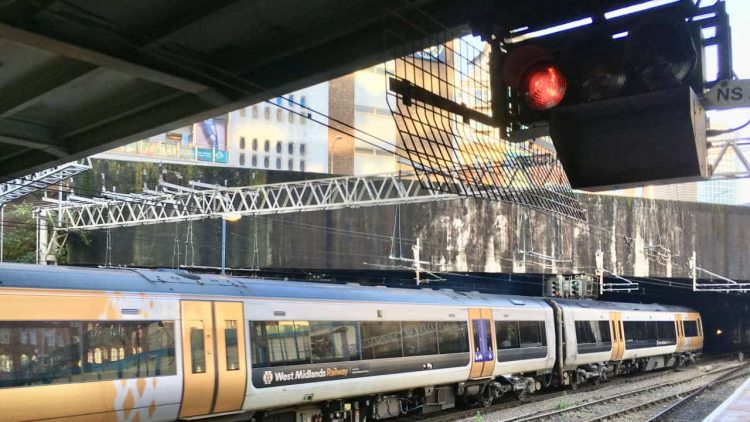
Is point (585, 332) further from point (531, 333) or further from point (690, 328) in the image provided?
point (690, 328)

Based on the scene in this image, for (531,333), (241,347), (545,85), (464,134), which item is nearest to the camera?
(545,85)

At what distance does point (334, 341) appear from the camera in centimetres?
1120

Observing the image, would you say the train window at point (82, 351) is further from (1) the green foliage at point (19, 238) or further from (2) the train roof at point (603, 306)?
(1) the green foliage at point (19, 238)

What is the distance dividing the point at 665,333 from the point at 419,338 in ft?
59.0

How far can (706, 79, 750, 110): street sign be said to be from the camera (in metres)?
3.35

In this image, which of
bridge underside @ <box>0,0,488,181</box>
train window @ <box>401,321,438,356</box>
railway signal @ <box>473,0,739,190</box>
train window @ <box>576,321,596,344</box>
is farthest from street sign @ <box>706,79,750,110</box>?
train window @ <box>576,321,596,344</box>

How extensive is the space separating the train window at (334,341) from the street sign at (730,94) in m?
8.36

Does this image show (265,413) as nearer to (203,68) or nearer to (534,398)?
(203,68)

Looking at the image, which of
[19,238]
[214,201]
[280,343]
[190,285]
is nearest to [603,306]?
[214,201]

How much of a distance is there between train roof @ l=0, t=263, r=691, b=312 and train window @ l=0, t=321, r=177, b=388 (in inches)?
19.5

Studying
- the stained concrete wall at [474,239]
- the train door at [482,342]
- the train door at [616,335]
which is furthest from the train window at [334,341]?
the stained concrete wall at [474,239]

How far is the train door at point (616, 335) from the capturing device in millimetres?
21875

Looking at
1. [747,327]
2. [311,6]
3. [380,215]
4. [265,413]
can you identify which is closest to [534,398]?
[265,413]

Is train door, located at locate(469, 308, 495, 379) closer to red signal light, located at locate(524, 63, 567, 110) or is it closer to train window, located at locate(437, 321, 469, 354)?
train window, located at locate(437, 321, 469, 354)
